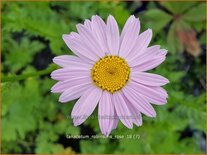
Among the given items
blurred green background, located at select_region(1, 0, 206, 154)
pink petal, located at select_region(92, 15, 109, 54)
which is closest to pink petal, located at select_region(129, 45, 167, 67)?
pink petal, located at select_region(92, 15, 109, 54)

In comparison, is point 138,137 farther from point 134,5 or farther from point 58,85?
point 58,85

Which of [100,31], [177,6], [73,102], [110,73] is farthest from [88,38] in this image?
[177,6]

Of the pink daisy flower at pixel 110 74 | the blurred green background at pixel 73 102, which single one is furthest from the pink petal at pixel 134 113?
the blurred green background at pixel 73 102

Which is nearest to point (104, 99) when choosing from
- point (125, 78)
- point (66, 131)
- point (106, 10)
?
point (125, 78)

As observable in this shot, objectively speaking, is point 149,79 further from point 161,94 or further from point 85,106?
point 85,106

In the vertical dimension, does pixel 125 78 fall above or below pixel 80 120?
above

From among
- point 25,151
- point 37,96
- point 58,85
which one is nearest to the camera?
point 58,85

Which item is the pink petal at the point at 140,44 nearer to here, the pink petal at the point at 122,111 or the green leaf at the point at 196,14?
the pink petal at the point at 122,111
